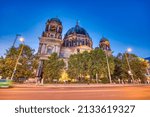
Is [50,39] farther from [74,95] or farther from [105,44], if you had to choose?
[74,95]

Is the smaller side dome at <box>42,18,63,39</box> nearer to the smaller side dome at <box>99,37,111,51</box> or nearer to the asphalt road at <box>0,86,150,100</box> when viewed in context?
the smaller side dome at <box>99,37,111,51</box>

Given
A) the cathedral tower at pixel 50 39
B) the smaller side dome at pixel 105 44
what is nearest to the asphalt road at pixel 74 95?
the cathedral tower at pixel 50 39

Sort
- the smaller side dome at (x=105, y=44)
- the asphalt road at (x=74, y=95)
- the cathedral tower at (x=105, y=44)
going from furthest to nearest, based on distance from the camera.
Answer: the smaller side dome at (x=105, y=44) → the cathedral tower at (x=105, y=44) → the asphalt road at (x=74, y=95)

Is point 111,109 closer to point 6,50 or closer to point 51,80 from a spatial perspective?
point 51,80

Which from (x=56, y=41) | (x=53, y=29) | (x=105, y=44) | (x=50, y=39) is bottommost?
(x=56, y=41)

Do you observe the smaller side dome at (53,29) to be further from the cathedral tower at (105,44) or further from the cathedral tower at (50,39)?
the cathedral tower at (105,44)

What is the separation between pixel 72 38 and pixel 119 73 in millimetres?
29846

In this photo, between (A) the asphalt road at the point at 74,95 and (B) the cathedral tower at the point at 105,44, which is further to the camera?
(B) the cathedral tower at the point at 105,44

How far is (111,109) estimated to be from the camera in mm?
5414

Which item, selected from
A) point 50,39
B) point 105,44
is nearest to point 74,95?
point 50,39

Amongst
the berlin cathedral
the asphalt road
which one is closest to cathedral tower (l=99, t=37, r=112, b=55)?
the berlin cathedral

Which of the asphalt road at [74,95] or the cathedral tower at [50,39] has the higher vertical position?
the cathedral tower at [50,39]

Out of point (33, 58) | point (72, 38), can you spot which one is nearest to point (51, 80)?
point (33, 58)

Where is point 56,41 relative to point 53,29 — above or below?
below
